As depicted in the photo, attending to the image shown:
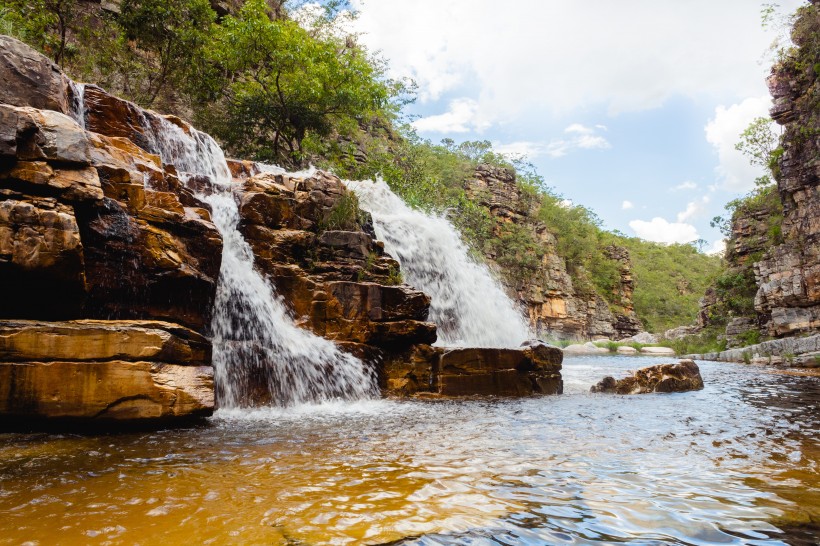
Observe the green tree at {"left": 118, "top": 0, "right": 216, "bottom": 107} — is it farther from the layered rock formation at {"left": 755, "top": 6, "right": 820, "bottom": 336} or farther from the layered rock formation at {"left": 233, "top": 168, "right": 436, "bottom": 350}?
the layered rock formation at {"left": 755, "top": 6, "right": 820, "bottom": 336}

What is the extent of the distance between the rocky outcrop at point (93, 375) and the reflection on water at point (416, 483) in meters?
0.26

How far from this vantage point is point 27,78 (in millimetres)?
7129

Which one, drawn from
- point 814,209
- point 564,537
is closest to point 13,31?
point 564,537

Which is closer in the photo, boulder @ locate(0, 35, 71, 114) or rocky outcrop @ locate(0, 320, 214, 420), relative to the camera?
rocky outcrop @ locate(0, 320, 214, 420)

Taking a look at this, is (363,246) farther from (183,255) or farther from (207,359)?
(207,359)

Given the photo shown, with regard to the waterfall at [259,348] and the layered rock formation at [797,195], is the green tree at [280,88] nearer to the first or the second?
the waterfall at [259,348]

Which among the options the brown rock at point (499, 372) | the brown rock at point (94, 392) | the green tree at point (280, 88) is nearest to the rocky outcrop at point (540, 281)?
the green tree at point (280, 88)

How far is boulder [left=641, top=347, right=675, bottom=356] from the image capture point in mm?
33812

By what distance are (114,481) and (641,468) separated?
4014mm

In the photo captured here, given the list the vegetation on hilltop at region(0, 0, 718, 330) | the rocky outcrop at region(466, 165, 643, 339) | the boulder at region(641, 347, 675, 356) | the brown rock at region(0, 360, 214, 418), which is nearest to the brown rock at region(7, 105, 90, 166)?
the brown rock at region(0, 360, 214, 418)

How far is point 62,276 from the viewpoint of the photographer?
5.32 meters

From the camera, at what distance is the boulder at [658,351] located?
33812 mm

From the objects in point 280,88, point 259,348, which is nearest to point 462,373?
point 259,348

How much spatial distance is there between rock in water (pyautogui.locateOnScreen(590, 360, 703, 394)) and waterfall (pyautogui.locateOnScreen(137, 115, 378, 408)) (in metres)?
5.31
